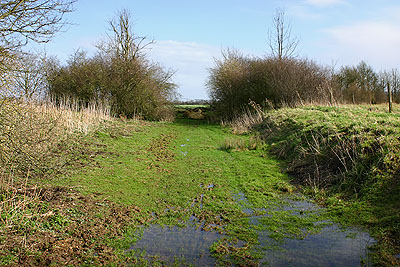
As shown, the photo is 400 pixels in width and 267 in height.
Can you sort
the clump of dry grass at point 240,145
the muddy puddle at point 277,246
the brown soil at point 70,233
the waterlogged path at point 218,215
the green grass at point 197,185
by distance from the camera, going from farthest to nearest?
1. the clump of dry grass at point 240,145
2. the green grass at point 197,185
3. the waterlogged path at point 218,215
4. the muddy puddle at point 277,246
5. the brown soil at point 70,233

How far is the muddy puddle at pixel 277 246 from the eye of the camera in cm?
443

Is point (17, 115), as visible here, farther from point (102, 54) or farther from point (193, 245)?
point (102, 54)

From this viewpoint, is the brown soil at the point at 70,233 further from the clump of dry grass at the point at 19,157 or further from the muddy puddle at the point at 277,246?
the muddy puddle at the point at 277,246

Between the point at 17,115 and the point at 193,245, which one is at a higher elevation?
the point at 17,115

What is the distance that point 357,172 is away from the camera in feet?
24.5

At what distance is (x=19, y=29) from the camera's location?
6.20 metres

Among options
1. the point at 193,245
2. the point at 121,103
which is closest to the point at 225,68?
the point at 121,103

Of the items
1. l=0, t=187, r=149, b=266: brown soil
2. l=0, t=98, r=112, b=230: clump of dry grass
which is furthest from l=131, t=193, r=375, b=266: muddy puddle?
l=0, t=98, r=112, b=230: clump of dry grass

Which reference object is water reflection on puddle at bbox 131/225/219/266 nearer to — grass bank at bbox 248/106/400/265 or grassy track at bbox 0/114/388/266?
grassy track at bbox 0/114/388/266

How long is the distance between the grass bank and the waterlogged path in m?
0.38

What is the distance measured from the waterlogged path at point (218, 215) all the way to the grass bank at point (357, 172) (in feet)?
1.23

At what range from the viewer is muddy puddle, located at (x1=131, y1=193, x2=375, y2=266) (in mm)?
4430

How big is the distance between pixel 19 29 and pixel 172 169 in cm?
524

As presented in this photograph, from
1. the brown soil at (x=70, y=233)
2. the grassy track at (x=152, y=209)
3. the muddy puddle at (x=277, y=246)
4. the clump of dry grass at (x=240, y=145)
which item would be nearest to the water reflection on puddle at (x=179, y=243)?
the muddy puddle at (x=277, y=246)
